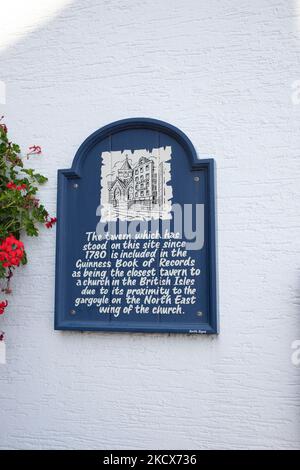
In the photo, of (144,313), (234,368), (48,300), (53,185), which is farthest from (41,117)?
(234,368)

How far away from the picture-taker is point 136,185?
3.43 metres

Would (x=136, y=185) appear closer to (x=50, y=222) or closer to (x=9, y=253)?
(x=50, y=222)

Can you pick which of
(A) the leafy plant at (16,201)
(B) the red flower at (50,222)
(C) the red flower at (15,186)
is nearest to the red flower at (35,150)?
(A) the leafy plant at (16,201)

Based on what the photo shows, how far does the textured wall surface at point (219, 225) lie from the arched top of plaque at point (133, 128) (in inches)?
3.1

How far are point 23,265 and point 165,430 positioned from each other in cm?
147

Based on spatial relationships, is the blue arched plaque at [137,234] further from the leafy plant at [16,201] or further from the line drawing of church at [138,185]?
the leafy plant at [16,201]

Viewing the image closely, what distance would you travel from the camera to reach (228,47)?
337cm

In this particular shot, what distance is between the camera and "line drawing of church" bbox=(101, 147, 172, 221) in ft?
11.1

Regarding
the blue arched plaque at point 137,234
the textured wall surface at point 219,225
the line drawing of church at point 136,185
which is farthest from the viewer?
the line drawing of church at point 136,185

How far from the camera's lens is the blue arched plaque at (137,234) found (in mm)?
3279

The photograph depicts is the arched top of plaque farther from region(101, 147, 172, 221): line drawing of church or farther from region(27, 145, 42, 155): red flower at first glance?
region(27, 145, 42, 155): red flower

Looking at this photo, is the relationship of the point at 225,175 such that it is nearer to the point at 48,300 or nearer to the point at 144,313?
the point at 144,313

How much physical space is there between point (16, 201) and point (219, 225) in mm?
1366

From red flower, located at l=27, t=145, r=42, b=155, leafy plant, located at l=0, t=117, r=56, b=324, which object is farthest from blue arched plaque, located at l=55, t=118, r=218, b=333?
red flower, located at l=27, t=145, r=42, b=155
